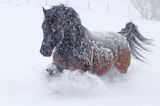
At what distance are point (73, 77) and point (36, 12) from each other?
482 inches

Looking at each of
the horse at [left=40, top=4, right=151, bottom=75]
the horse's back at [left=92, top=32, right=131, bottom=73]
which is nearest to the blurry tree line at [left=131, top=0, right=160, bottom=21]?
the horse's back at [left=92, top=32, right=131, bottom=73]

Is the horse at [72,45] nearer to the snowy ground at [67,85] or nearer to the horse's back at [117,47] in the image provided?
the horse's back at [117,47]

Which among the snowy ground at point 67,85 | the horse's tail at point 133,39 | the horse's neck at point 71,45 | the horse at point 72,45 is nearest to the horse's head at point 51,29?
the horse at point 72,45

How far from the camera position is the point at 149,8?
93.5 ft

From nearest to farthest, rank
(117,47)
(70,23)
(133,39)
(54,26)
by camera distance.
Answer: (54,26), (70,23), (117,47), (133,39)

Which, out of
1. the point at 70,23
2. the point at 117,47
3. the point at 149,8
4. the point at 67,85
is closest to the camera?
the point at 70,23

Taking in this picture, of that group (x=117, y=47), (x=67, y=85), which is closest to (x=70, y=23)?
(x=67, y=85)

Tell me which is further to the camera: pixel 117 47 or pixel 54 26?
pixel 117 47

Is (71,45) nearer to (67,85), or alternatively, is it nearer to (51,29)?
(51,29)

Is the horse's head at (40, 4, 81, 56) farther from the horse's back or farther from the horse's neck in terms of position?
the horse's back

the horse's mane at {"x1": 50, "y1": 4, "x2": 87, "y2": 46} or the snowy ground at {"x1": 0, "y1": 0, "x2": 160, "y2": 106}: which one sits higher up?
the horse's mane at {"x1": 50, "y1": 4, "x2": 87, "y2": 46}

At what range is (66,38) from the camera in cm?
562

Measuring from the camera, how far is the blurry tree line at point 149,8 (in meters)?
27.7

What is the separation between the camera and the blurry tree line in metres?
27.7
